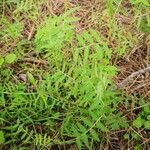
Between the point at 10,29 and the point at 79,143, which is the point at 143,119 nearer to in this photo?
the point at 79,143

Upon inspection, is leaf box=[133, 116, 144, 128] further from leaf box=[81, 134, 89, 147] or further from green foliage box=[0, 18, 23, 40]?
green foliage box=[0, 18, 23, 40]

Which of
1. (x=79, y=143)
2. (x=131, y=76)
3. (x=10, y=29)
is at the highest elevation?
(x=10, y=29)

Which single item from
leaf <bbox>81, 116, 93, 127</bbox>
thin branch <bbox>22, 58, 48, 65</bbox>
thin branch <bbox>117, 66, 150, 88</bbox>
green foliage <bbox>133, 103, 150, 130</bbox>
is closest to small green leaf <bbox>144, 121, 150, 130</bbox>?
green foliage <bbox>133, 103, 150, 130</bbox>

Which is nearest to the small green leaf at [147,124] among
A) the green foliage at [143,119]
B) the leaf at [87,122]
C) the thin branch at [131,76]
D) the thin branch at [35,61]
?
the green foliage at [143,119]

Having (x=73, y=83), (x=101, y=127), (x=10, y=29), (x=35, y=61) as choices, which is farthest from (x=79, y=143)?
(x=10, y=29)

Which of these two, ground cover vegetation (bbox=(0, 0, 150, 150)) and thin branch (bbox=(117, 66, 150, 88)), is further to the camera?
thin branch (bbox=(117, 66, 150, 88))

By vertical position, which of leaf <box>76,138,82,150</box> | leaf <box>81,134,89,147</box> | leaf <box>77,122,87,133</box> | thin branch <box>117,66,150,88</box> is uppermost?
thin branch <box>117,66,150,88</box>

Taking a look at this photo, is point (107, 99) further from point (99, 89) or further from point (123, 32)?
point (123, 32)

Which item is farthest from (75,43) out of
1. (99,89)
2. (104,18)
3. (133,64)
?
(99,89)

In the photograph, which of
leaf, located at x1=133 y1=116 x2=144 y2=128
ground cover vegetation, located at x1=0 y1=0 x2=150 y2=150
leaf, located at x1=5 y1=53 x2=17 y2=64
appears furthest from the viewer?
leaf, located at x1=5 y1=53 x2=17 y2=64
